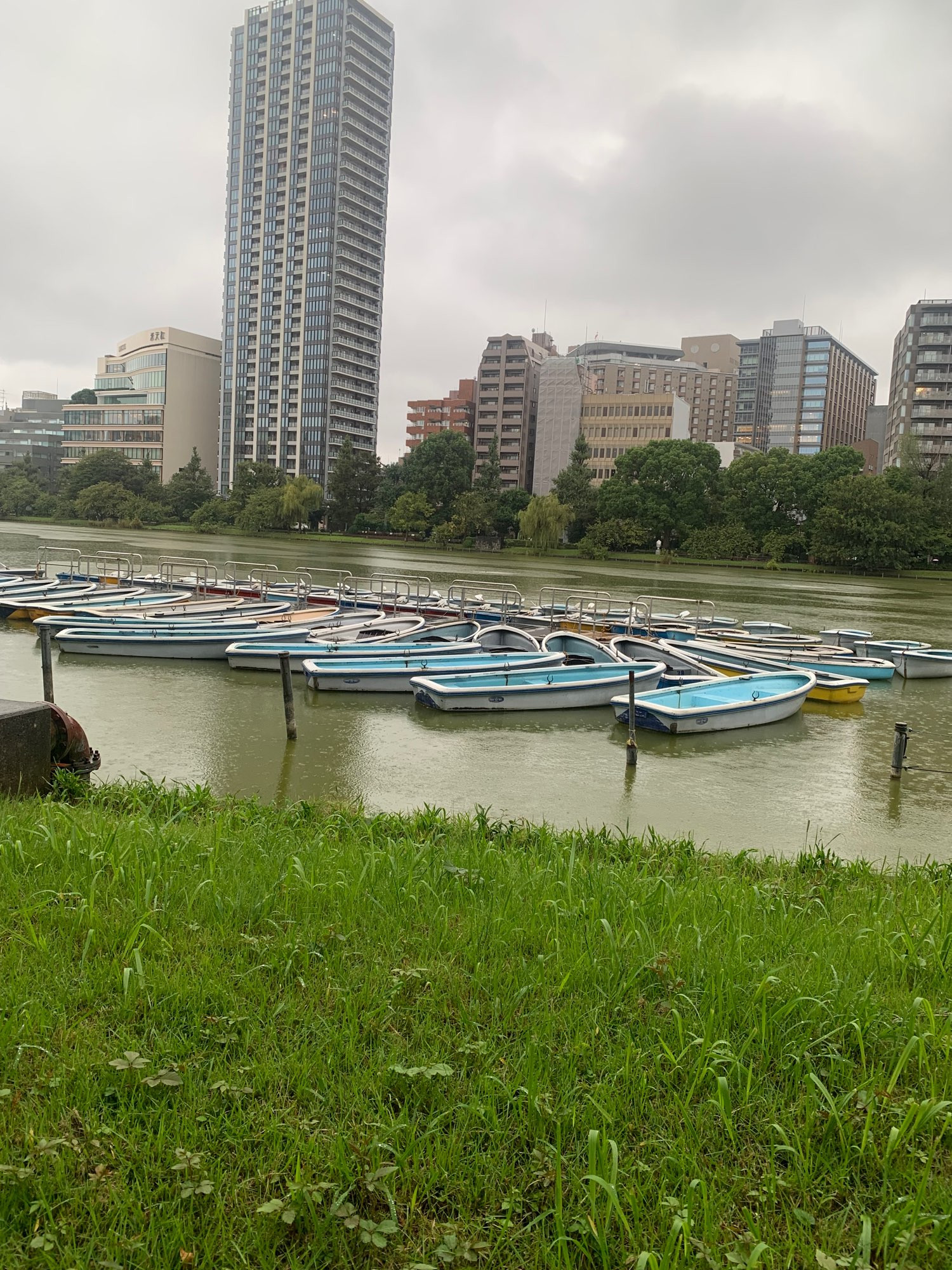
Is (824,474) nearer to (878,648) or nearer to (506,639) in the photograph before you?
(878,648)

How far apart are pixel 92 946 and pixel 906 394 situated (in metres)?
131

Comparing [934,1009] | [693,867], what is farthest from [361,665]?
[934,1009]

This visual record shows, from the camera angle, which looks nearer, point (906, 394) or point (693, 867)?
point (693, 867)

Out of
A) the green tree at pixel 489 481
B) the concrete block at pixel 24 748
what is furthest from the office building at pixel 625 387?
the concrete block at pixel 24 748

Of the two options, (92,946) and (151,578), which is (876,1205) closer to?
(92,946)

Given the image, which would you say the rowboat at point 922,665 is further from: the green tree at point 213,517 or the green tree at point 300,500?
the green tree at point 213,517

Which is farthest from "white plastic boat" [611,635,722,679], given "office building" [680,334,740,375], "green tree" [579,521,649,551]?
"office building" [680,334,740,375]

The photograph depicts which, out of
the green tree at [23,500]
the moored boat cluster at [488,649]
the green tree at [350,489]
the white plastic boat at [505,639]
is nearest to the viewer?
the moored boat cluster at [488,649]

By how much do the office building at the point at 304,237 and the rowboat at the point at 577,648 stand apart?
128057 millimetres

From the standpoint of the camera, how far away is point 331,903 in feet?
16.0

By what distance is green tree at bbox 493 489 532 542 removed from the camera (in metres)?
92.1

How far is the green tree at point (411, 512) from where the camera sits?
92562 mm

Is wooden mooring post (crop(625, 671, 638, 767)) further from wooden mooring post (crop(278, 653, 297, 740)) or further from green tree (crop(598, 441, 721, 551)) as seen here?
green tree (crop(598, 441, 721, 551))

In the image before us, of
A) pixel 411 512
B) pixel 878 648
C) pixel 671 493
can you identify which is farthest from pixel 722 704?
pixel 411 512
